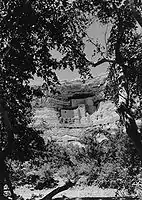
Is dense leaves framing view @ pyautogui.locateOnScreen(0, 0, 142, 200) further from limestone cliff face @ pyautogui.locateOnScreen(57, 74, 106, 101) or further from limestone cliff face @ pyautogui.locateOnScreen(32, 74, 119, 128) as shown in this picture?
limestone cliff face @ pyautogui.locateOnScreen(57, 74, 106, 101)

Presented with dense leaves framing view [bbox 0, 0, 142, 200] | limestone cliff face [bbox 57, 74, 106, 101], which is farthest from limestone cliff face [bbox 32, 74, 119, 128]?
dense leaves framing view [bbox 0, 0, 142, 200]

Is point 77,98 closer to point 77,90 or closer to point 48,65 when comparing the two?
point 77,90

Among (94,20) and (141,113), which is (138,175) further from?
(94,20)

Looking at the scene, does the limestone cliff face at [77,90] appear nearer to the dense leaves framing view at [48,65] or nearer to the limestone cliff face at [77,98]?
the limestone cliff face at [77,98]

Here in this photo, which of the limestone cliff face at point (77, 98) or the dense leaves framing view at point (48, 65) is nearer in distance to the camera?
the dense leaves framing view at point (48, 65)

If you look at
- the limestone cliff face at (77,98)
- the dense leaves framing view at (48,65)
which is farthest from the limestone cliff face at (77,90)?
the dense leaves framing view at (48,65)

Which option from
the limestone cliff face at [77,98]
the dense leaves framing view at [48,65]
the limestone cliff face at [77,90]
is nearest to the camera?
the dense leaves framing view at [48,65]

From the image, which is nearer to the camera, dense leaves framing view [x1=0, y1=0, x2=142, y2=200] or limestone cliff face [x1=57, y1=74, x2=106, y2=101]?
dense leaves framing view [x1=0, y1=0, x2=142, y2=200]

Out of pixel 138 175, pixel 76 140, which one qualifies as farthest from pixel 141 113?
pixel 76 140

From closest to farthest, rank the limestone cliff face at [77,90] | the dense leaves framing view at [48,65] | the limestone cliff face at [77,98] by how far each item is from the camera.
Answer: the dense leaves framing view at [48,65], the limestone cliff face at [77,98], the limestone cliff face at [77,90]

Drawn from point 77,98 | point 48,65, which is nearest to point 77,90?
point 77,98

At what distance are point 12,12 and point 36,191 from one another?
1009 cm

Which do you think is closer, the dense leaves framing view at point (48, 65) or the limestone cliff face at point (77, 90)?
the dense leaves framing view at point (48, 65)

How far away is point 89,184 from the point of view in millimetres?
12648
